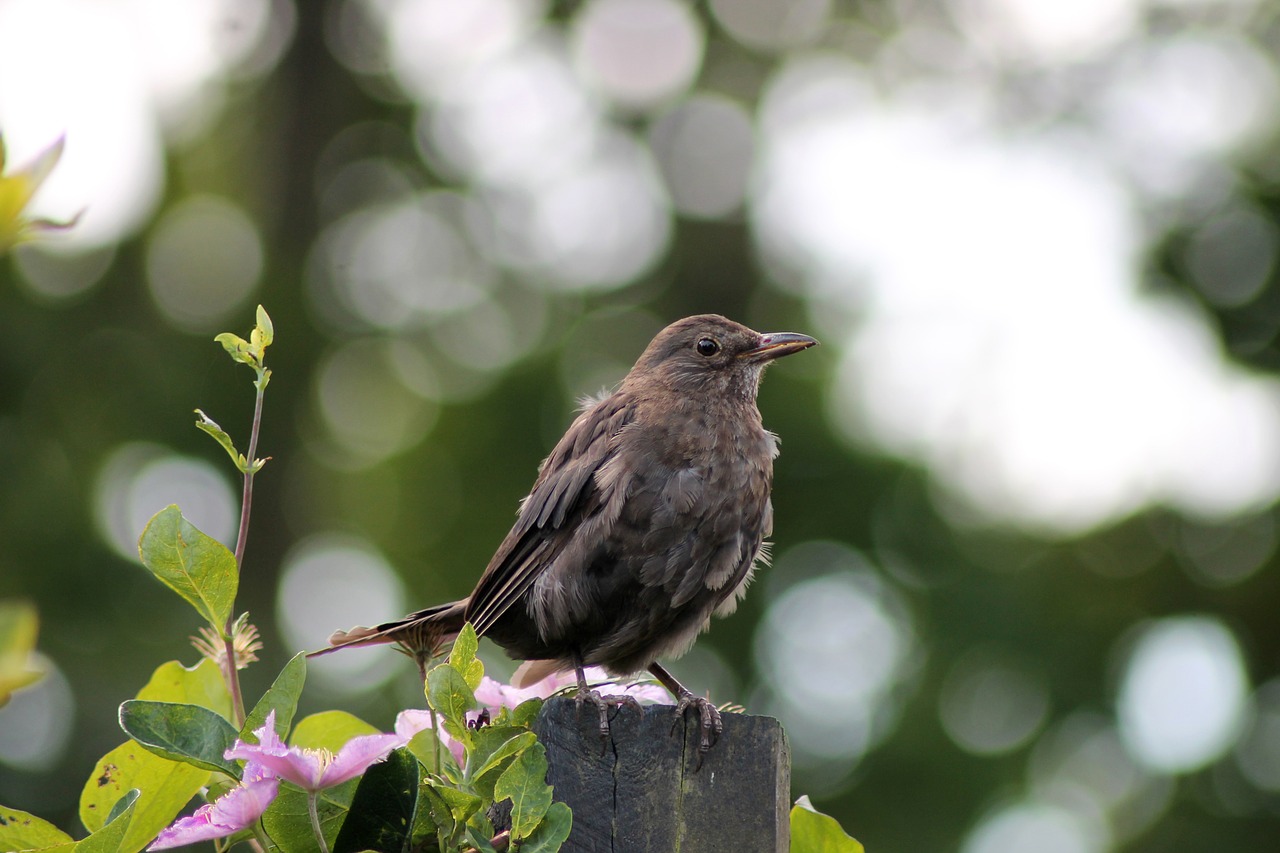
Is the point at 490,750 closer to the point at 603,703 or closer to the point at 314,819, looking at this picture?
the point at 314,819

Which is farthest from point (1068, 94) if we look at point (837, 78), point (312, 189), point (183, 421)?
point (183, 421)

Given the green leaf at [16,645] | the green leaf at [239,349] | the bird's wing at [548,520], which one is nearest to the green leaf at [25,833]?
the green leaf at [239,349]

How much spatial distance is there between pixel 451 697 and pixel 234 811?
1.05 ft

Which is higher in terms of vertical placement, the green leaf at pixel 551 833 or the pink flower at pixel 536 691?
the green leaf at pixel 551 833

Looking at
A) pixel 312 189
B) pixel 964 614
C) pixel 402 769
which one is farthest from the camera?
pixel 312 189

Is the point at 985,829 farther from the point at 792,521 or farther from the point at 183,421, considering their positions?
the point at 183,421

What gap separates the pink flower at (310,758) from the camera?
164 cm

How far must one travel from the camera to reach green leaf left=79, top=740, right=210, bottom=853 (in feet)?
6.13

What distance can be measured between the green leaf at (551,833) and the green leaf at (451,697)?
0.50 feet

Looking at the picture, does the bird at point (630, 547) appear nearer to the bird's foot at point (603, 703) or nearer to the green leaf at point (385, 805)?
the bird's foot at point (603, 703)

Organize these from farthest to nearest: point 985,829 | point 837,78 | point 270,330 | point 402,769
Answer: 1. point 837,78
2. point 985,829
3. point 270,330
4. point 402,769

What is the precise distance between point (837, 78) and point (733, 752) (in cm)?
1585

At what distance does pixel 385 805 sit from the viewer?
170 centimetres

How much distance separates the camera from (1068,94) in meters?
15.7
